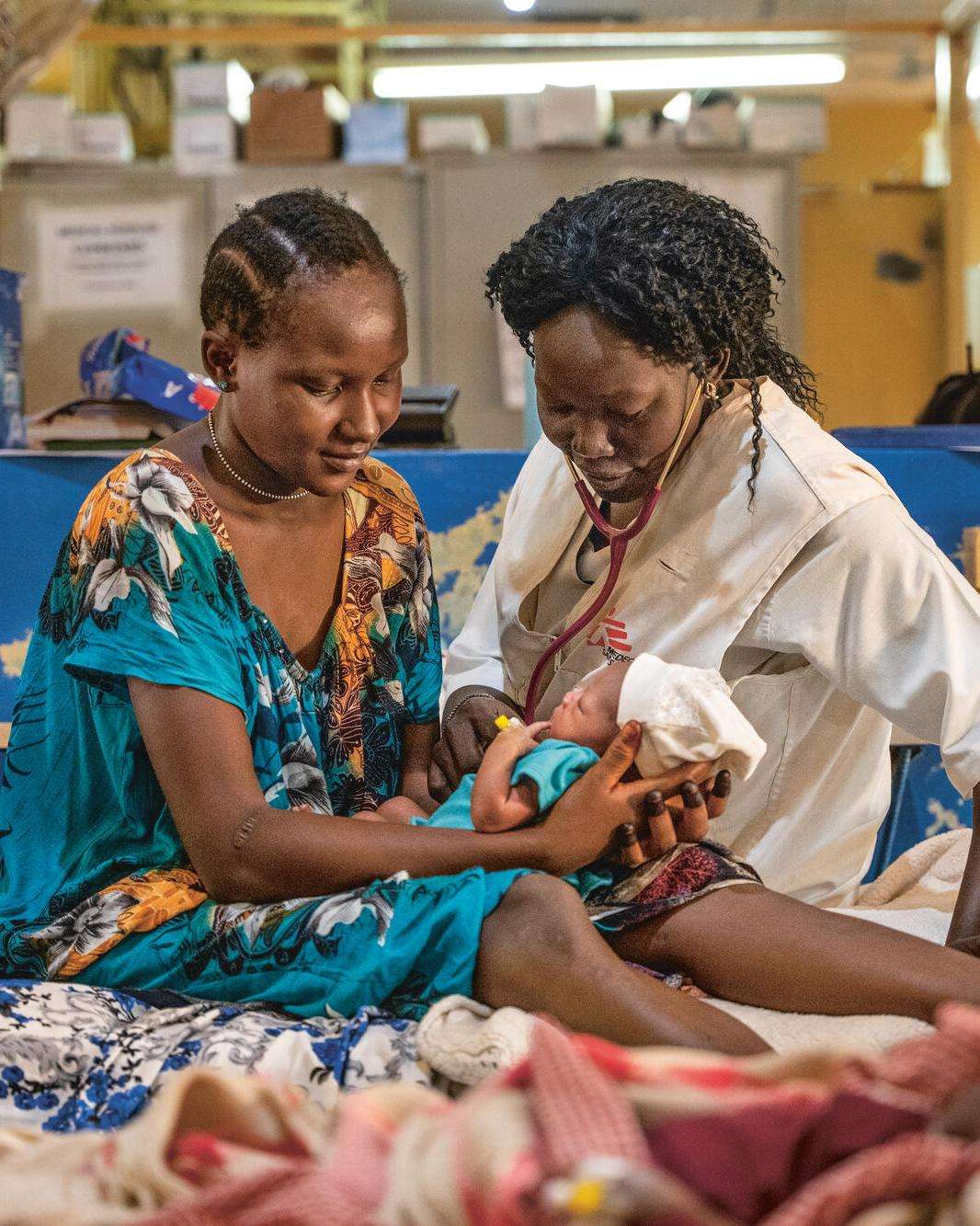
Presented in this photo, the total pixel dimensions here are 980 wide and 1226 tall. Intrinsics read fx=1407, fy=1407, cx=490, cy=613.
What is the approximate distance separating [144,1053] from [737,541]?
3.60ft

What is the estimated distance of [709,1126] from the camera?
0.89 metres

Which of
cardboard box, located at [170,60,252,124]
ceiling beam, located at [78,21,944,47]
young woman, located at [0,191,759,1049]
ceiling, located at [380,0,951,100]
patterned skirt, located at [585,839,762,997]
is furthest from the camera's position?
ceiling, located at [380,0,951,100]

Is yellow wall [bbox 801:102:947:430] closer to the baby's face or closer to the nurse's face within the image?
the nurse's face

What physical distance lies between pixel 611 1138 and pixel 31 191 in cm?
546

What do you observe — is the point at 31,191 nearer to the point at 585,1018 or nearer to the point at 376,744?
the point at 376,744

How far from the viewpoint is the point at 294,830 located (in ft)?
5.67

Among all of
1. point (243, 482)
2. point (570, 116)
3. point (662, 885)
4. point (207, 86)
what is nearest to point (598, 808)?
point (662, 885)

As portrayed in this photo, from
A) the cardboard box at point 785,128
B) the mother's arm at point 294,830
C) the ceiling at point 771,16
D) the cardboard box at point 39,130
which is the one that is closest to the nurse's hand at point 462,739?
the mother's arm at point 294,830

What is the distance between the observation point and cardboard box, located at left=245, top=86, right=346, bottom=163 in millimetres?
5457

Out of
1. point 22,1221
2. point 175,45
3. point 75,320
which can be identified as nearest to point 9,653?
point 22,1221

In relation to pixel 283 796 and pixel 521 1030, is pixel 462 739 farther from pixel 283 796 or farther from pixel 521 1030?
pixel 521 1030

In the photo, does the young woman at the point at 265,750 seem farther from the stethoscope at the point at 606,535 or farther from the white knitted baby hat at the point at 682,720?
the stethoscope at the point at 606,535

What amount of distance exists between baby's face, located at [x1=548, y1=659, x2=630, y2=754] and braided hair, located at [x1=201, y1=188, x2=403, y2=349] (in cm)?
63

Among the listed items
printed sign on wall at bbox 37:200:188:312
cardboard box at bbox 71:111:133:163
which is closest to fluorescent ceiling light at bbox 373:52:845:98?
cardboard box at bbox 71:111:133:163
